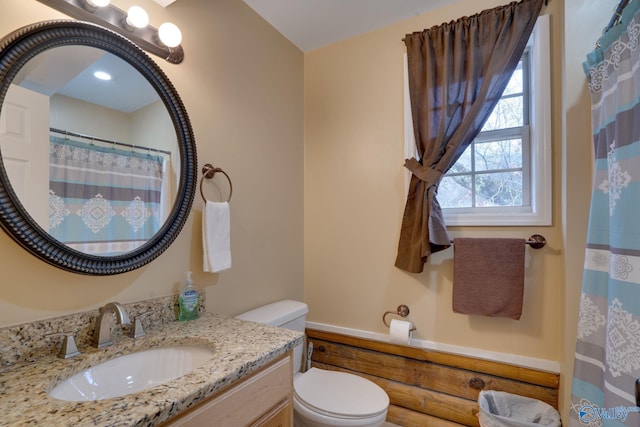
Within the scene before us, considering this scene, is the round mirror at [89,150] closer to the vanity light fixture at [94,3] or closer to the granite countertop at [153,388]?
the vanity light fixture at [94,3]

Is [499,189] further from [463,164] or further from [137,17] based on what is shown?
[137,17]

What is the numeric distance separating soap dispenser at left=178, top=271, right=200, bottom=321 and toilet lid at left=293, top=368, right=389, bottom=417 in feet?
2.17

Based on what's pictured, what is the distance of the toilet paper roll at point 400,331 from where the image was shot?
66.3 inches

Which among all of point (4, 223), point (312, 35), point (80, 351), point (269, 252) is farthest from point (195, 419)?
point (312, 35)

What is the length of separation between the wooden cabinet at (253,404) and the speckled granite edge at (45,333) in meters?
0.51

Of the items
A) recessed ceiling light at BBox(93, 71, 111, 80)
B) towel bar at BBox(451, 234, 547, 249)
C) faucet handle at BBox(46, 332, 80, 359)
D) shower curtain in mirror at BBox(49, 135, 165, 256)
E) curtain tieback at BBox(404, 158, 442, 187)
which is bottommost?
faucet handle at BBox(46, 332, 80, 359)

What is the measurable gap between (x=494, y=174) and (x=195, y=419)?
5.77ft

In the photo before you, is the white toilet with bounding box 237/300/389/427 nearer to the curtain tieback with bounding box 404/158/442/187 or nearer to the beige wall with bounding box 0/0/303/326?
the beige wall with bounding box 0/0/303/326

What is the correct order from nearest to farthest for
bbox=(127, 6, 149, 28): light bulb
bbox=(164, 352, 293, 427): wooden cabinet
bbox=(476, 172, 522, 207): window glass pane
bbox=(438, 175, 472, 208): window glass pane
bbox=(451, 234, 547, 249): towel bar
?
bbox=(164, 352, 293, 427): wooden cabinet < bbox=(127, 6, 149, 28): light bulb < bbox=(451, 234, 547, 249): towel bar < bbox=(476, 172, 522, 207): window glass pane < bbox=(438, 175, 472, 208): window glass pane

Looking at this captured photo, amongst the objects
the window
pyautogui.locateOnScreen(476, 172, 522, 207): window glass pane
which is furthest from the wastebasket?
pyautogui.locateOnScreen(476, 172, 522, 207): window glass pane

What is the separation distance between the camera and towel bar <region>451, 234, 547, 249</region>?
58.1 inches

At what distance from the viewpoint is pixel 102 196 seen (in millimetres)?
1049

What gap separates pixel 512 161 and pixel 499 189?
0.54 feet

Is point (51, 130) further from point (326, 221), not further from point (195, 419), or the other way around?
point (326, 221)
